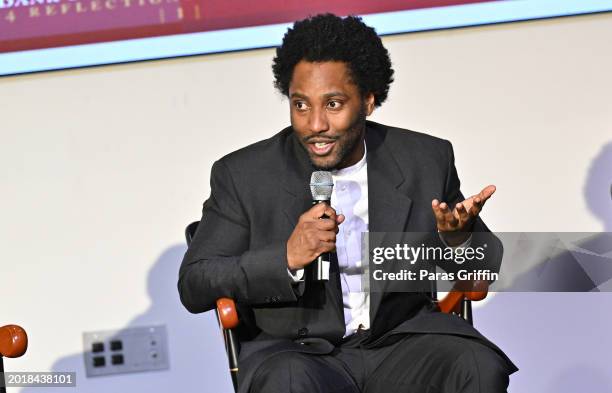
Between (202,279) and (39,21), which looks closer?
(202,279)

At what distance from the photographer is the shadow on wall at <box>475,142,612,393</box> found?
4020mm

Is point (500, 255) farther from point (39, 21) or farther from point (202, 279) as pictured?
point (39, 21)

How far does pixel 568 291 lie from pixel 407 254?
4.59 feet

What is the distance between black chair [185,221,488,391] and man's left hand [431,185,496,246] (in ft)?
0.73

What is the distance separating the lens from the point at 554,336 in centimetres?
404

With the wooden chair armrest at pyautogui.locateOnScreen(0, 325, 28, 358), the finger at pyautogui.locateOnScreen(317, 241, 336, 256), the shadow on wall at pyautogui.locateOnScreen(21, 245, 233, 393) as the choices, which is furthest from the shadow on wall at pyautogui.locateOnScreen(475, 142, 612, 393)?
the wooden chair armrest at pyautogui.locateOnScreen(0, 325, 28, 358)

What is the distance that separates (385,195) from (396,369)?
1.58 ft

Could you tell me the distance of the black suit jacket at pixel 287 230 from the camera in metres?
2.70

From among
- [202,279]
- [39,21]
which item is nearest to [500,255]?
[202,279]

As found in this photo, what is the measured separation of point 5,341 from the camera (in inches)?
98.5

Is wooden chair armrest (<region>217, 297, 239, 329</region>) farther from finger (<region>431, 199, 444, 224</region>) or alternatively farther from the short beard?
finger (<region>431, 199, 444, 224</region>)

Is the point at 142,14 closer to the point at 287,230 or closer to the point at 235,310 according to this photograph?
the point at 287,230

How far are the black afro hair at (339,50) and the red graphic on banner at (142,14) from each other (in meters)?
0.93

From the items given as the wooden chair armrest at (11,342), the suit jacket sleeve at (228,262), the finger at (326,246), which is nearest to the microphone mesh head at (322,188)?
the finger at (326,246)
